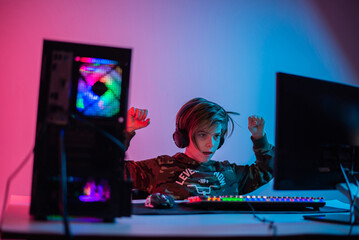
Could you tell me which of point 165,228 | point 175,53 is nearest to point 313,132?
point 165,228

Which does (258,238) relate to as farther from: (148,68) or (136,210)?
(148,68)

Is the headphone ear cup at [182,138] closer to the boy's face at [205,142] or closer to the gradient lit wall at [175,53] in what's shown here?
the boy's face at [205,142]

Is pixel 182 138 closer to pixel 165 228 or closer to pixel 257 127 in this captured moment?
pixel 257 127

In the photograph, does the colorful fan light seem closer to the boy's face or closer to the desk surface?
the desk surface

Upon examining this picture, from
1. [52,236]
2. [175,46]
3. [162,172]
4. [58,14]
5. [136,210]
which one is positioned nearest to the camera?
[52,236]

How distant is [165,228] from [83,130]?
329 mm

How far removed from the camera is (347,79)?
2.66 metres

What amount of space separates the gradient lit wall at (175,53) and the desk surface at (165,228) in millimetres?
1109

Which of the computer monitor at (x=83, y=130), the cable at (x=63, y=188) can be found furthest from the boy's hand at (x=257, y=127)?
the cable at (x=63, y=188)

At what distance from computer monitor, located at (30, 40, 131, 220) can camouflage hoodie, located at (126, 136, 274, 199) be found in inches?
33.8

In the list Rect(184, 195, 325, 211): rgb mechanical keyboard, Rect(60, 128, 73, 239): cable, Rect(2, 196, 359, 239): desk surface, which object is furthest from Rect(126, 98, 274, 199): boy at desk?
Rect(60, 128, 73, 239): cable

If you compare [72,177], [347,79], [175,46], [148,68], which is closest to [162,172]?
[148,68]

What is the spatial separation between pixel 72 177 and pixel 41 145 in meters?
0.12

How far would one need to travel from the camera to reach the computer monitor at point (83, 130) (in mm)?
934
